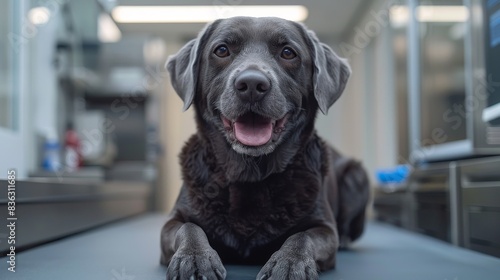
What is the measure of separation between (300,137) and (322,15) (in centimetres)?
201

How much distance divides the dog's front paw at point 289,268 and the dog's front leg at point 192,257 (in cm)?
11

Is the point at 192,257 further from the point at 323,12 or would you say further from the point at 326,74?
the point at 323,12

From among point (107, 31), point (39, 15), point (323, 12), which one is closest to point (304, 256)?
point (323, 12)

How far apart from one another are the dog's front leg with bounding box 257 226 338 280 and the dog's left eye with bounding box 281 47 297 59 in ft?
1.58

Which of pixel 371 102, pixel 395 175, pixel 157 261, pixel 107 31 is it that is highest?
pixel 107 31

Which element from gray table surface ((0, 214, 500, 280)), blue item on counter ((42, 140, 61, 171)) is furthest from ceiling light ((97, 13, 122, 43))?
gray table surface ((0, 214, 500, 280))

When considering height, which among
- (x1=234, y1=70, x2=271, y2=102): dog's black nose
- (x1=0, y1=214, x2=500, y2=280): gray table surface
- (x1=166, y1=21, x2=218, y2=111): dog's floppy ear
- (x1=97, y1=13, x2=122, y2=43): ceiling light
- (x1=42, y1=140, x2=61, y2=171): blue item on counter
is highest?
(x1=97, y1=13, x2=122, y2=43): ceiling light

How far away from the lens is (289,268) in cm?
122

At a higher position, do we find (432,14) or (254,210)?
(432,14)

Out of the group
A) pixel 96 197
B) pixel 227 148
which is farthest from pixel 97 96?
pixel 227 148

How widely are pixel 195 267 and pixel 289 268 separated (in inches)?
8.2

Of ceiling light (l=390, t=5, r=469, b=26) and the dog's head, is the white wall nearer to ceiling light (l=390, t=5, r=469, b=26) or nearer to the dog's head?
ceiling light (l=390, t=5, r=469, b=26)

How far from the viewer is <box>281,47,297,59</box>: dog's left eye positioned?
152 cm

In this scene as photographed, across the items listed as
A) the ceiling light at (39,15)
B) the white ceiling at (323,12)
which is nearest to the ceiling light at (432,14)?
the white ceiling at (323,12)
